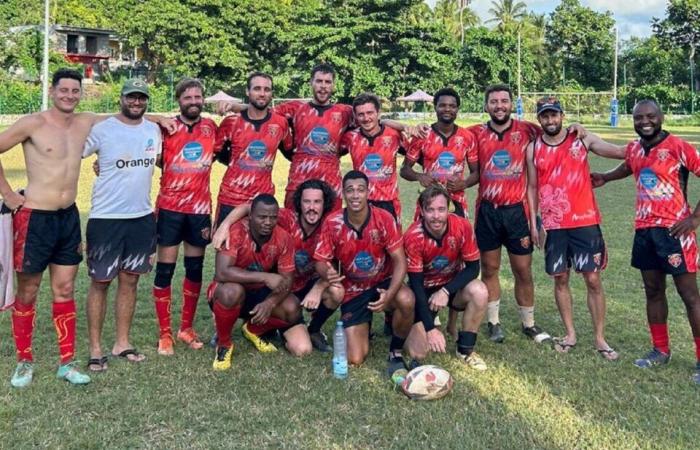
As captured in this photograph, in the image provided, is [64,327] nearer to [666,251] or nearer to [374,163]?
[374,163]

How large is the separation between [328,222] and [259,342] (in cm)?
118

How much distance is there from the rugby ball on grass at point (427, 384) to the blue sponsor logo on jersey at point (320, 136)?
2447mm

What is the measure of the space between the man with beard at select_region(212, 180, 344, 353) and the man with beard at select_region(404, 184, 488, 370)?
64 cm

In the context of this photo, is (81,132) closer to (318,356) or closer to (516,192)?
(318,356)

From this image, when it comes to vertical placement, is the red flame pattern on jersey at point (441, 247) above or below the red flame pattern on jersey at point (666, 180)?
below

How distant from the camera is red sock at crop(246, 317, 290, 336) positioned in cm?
530

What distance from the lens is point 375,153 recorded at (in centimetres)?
575

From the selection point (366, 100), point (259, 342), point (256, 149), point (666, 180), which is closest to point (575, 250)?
point (666, 180)

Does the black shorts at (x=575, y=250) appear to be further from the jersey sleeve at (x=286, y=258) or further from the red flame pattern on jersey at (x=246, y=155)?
the red flame pattern on jersey at (x=246, y=155)

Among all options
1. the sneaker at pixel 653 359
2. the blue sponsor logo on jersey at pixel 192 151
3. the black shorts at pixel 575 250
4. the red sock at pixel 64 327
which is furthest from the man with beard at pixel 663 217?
the red sock at pixel 64 327

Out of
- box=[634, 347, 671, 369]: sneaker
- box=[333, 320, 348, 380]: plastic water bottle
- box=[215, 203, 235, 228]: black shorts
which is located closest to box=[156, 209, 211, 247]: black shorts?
box=[215, 203, 235, 228]: black shorts

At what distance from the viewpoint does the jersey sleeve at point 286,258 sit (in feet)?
16.6

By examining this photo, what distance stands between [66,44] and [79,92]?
55.1 metres

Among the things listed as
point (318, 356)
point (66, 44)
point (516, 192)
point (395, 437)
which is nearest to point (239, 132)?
point (318, 356)
